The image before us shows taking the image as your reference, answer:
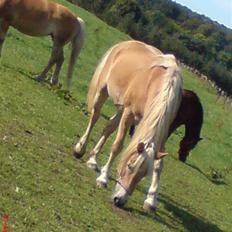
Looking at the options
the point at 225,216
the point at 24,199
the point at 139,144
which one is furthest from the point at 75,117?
the point at 24,199

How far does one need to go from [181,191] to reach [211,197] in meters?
1.63

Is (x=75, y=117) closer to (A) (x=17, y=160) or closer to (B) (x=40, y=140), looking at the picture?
(B) (x=40, y=140)

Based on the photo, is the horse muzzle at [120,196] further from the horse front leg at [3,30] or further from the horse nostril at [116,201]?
the horse front leg at [3,30]

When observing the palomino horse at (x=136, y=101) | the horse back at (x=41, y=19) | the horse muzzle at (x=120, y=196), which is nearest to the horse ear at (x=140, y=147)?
the palomino horse at (x=136, y=101)

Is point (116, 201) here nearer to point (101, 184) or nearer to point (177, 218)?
point (101, 184)

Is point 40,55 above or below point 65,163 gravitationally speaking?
below

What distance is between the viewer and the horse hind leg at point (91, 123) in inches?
444

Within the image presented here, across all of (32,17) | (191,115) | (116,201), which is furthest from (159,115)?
(32,17)

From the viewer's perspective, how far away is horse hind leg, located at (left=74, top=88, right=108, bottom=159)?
37.0ft

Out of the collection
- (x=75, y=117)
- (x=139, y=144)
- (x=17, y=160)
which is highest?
(x=139, y=144)

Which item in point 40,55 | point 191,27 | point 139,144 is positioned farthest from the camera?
point 191,27

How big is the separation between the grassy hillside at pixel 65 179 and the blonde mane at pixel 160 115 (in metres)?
0.97

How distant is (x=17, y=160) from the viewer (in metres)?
8.67

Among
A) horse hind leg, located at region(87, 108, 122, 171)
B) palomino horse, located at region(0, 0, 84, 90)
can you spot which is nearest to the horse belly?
palomino horse, located at region(0, 0, 84, 90)
